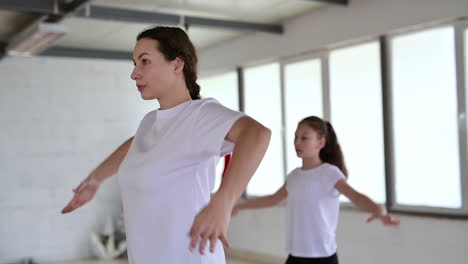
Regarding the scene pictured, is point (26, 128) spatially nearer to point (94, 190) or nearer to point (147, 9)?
point (147, 9)

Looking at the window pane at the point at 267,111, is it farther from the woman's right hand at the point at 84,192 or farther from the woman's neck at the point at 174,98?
the woman's neck at the point at 174,98

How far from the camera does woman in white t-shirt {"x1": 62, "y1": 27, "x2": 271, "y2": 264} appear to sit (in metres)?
1.37

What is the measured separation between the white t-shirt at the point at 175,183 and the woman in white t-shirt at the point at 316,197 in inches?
74.9

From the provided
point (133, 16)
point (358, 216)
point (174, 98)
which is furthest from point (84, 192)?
point (358, 216)

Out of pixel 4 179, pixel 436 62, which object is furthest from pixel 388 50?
pixel 4 179

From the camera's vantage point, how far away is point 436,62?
5078 millimetres

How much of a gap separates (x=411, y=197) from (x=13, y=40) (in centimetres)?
429

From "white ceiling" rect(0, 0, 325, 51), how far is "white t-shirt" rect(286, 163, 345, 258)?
277 cm

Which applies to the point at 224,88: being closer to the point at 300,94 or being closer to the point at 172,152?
the point at 300,94

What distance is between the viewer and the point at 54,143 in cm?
789

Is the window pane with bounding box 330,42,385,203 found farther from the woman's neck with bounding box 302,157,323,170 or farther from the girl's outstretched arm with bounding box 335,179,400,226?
the girl's outstretched arm with bounding box 335,179,400,226

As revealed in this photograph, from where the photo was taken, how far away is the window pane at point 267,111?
713 cm

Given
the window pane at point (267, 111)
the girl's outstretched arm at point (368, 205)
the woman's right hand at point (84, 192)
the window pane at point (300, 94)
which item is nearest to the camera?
the woman's right hand at point (84, 192)

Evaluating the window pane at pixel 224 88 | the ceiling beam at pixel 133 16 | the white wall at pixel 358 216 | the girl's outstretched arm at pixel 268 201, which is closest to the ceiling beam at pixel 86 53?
the window pane at pixel 224 88
